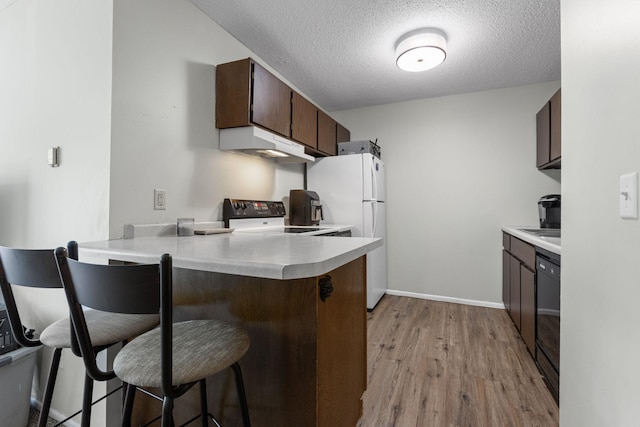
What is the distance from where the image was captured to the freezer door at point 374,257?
3.09 m

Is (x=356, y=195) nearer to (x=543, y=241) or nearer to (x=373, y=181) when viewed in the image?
(x=373, y=181)

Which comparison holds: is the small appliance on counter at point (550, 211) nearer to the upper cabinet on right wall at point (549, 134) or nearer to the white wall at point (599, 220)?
the upper cabinet on right wall at point (549, 134)

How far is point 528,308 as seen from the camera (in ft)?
6.84

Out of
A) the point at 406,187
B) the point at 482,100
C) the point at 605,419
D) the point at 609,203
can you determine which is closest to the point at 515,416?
the point at 605,419

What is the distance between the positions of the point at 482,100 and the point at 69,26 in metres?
3.68

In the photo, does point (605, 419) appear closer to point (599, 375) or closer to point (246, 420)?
point (599, 375)

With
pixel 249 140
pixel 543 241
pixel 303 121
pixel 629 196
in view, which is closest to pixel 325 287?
pixel 629 196

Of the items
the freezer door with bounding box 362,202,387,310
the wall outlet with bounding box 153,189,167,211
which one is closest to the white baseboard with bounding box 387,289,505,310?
the freezer door with bounding box 362,202,387,310

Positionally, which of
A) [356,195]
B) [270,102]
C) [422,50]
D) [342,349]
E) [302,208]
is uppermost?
[422,50]

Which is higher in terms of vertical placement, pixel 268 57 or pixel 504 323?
pixel 268 57

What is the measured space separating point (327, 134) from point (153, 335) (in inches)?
106

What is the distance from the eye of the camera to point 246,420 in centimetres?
94

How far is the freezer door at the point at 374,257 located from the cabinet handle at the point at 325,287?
6.98ft

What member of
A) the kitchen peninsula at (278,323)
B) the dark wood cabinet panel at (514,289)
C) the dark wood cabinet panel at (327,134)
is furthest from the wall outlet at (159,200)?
the dark wood cabinet panel at (514,289)
